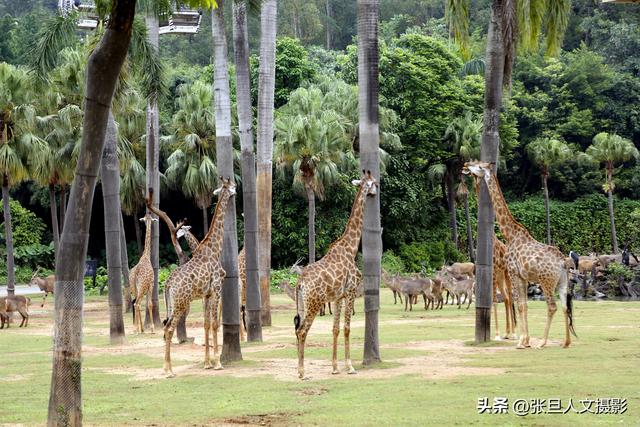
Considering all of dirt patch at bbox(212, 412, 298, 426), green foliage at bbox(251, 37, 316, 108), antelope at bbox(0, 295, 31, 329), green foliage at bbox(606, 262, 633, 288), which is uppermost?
green foliage at bbox(251, 37, 316, 108)

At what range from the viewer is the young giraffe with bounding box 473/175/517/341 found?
21.5m

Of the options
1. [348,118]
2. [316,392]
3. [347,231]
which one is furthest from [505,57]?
[348,118]

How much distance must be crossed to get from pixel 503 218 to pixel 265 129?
8564 millimetres

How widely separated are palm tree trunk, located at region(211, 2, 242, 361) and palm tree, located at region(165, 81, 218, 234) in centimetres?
2529

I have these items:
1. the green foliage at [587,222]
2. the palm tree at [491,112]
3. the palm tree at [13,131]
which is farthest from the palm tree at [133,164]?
the green foliage at [587,222]

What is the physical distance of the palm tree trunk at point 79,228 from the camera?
1146 centimetres

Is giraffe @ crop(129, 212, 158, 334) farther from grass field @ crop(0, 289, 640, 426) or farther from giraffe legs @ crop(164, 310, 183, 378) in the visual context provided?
giraffe legs @ crop(164, 310, 183, 378)

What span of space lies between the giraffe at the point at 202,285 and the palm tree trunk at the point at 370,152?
2.85m

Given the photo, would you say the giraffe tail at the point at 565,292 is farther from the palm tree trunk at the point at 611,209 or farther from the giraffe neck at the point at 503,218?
the palm tree trunk at the point at 611,209

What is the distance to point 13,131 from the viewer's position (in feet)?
125

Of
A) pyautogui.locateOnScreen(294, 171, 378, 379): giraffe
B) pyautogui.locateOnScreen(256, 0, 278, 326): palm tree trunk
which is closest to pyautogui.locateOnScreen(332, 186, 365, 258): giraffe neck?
pyautogui.locateOnScreen(294, 171, 378, 379): giraffe

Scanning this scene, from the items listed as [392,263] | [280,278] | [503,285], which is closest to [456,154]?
[392,263]

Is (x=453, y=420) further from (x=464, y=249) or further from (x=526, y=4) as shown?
(x=464, y=249)

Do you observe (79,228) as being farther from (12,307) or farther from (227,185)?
(12,307)
